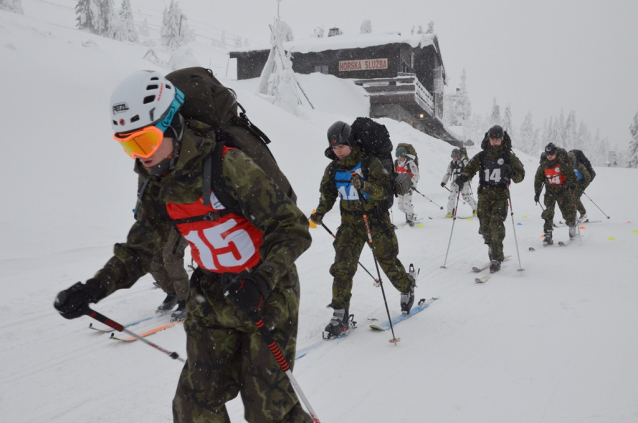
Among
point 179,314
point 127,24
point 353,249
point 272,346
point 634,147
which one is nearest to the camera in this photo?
point 272,346

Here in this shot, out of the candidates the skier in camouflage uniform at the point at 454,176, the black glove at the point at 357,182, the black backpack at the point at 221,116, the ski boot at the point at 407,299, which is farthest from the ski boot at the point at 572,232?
the black backpack at the point at 221,116

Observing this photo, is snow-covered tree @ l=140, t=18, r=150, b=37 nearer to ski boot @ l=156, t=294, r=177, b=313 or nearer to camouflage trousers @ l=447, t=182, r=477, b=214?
camouflage trousers @ l=447, t=182, r=477, b=214

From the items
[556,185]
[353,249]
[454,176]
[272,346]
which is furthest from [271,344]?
[454,176]

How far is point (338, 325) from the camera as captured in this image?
5062 millimetres

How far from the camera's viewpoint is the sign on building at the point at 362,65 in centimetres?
3475

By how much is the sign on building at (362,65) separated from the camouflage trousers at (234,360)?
114 ft

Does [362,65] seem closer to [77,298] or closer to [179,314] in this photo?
[179,314]

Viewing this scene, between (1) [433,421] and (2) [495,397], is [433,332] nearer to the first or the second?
(2) [495,397]

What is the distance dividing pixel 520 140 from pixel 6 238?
356ft

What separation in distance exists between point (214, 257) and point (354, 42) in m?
35.2

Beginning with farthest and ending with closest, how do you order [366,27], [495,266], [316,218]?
[366,27]
[495,266]
[316,218]

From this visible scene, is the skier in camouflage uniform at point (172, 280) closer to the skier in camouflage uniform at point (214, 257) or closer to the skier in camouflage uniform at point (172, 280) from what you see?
the skier in camouflage uniform at point (172, 280)

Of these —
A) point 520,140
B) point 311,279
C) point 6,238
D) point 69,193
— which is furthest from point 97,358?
point 520,140

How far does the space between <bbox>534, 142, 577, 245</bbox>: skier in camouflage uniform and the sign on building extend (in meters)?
26.4
